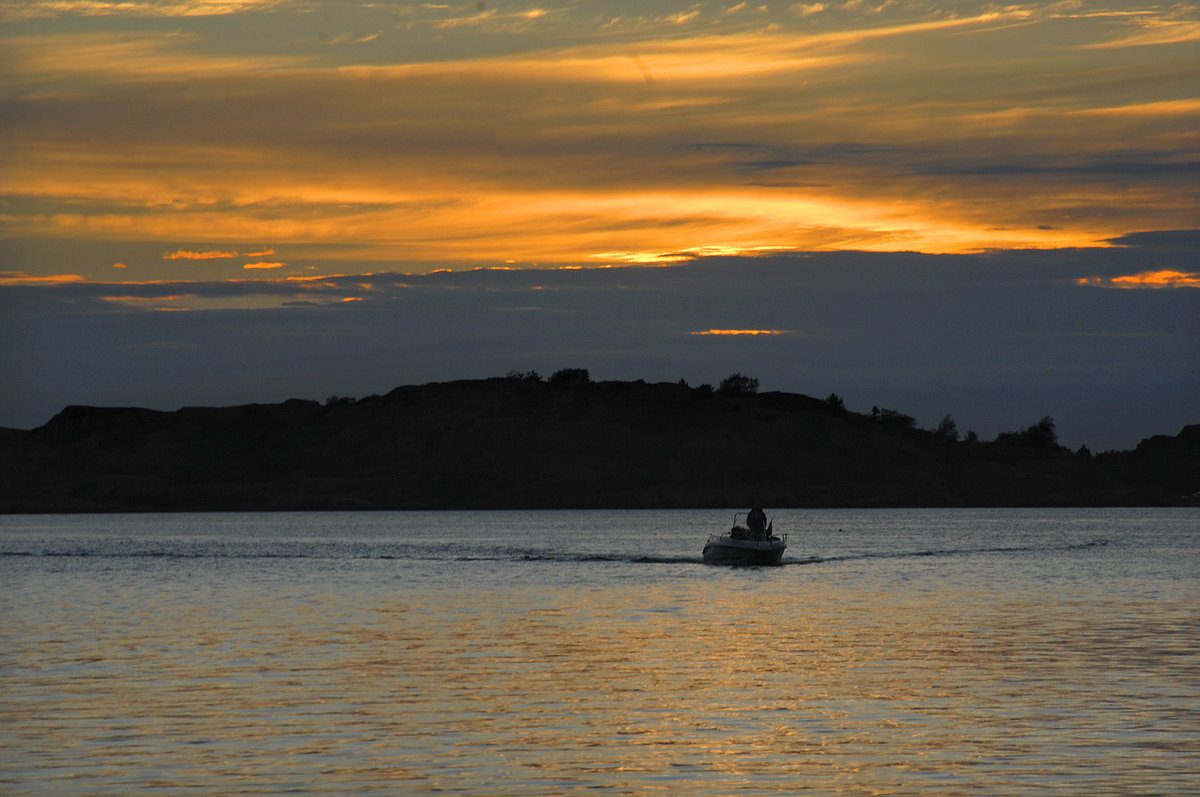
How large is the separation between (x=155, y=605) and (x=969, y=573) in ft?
146

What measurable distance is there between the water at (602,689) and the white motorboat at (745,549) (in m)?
15.8

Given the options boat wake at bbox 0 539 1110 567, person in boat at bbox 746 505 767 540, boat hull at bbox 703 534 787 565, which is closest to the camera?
boat hull at bbox 703 534 787 565

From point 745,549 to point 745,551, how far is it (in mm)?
178

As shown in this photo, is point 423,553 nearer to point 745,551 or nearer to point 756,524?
point 745,551

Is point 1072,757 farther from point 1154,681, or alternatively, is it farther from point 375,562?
point 375,562

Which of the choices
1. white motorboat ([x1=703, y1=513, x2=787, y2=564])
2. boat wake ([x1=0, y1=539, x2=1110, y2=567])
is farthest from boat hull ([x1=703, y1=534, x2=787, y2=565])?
boat wake ([x1=0, y1=539, x2=1110, y2=567])

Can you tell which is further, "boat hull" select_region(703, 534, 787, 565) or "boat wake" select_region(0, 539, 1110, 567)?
"boat wake" select_region(0, 539, 1110, 567)

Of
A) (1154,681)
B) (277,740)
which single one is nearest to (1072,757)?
(1154,681)

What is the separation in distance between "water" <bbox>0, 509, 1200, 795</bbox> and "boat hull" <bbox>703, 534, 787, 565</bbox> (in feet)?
51.6

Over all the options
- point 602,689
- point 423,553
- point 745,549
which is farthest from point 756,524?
point 602,689

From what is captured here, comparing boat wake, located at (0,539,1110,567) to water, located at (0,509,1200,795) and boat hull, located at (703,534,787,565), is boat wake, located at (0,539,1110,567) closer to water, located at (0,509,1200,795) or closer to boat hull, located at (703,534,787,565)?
boat hull, located at (703,534,787,565)

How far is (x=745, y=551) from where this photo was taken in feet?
275

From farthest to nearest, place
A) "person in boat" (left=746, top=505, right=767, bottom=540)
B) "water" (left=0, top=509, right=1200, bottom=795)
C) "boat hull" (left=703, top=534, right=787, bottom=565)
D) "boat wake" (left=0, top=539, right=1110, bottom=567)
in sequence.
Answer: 1. "boat wake" (left=0, top=539, right=1110, bottom=567)
2. "person in boat" (left=746, top=505, right=767, bottom=540)
3. "boat hull" (left=703, top=534, right=787, bottom=565)
4. "water" (left=0, top=509, right=1200, bottom=795)

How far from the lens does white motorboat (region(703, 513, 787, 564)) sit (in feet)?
275
